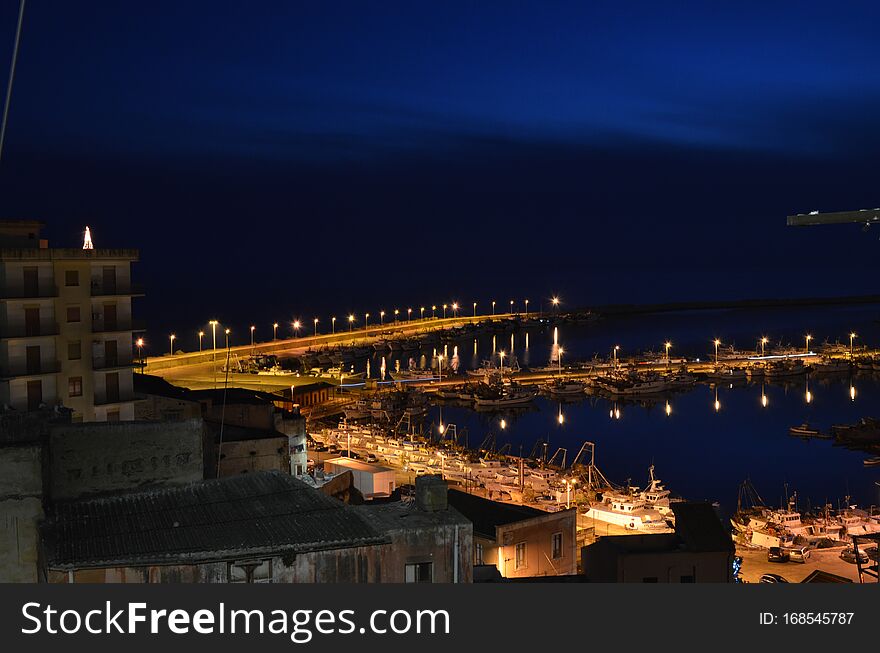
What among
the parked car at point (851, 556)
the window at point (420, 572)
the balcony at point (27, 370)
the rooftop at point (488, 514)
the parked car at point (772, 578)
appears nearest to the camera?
the window at point (420, 572)

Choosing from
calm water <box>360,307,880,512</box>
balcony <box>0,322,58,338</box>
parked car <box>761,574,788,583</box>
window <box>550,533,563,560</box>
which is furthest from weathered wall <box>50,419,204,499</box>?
calm water <box>360,307,880,512</box>

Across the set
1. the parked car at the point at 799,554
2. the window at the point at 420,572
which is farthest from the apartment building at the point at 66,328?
the parked car at the point at 799,554

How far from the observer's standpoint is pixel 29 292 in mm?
20453

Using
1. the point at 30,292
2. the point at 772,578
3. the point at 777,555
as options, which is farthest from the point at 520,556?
the point at 30,292

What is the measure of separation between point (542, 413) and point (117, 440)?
4509cm

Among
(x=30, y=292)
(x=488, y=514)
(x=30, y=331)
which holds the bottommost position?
(x=488, y=514)

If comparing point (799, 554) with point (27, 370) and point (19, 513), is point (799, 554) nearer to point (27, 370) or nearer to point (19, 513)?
point (27, 370)

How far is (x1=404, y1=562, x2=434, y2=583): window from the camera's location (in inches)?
324

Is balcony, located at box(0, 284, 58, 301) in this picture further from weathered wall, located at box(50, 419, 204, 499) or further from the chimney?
the chimney

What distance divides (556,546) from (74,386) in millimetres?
11512

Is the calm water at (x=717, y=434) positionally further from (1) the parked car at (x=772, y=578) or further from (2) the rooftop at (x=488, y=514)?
(2) the rooftop at (x=488, y=514)

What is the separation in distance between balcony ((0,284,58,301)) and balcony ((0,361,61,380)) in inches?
57.1

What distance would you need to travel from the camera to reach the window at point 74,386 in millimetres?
21000

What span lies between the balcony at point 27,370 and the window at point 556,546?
1157 centimetres
